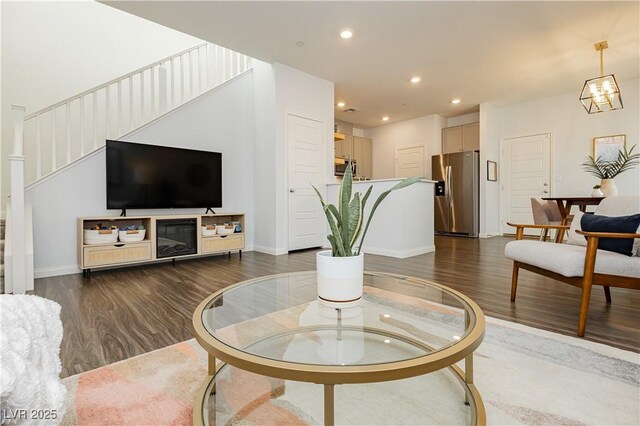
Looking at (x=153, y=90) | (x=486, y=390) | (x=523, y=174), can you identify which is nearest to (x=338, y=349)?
(x=486, y=390)

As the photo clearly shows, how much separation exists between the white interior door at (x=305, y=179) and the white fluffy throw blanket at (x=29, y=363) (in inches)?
153

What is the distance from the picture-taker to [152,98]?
3961mm

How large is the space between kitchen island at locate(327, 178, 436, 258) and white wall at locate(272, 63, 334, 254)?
1.06 m

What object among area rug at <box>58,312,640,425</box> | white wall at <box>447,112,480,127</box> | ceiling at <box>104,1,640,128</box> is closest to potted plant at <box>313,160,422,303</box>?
area rug at <box>58,312,640,425</box>

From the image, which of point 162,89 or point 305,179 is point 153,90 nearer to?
point 162,89

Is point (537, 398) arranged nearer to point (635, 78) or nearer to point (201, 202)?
point (201, 202)

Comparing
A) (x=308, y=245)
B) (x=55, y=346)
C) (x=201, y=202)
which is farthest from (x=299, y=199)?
(x=55, y=346)

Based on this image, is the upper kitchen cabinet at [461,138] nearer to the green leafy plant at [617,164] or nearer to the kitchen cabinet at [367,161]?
the kitchen cabinet at [367,161]

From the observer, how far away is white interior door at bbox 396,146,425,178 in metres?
7.28

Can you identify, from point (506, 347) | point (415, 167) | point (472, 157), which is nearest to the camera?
point (506, 347)

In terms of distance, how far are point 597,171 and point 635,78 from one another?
1488 millimetres

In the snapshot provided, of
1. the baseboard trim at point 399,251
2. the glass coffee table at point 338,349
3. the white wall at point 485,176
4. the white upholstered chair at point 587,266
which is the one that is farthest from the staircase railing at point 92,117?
the white wall at point 485,176

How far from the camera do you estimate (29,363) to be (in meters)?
0.50

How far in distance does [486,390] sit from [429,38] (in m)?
3.74
